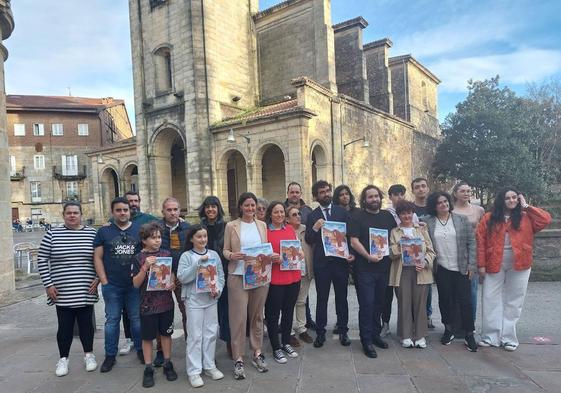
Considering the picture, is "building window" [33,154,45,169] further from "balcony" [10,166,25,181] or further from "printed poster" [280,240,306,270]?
"printed poster" [280,240,306,270]

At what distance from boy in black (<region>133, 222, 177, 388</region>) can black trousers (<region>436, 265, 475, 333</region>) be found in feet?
10.5

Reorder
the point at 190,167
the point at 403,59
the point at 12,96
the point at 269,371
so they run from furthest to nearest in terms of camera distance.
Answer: the point at 12,96 < the point at 403,59 < the point at 190,167 < the point at 269,371

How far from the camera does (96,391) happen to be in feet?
11.9

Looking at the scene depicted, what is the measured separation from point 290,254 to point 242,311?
78cm

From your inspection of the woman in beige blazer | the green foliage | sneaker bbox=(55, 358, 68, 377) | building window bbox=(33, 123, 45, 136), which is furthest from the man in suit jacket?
building window bbox=(33, 123, 45, 136)

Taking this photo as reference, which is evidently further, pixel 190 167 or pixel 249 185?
pixel 190 167

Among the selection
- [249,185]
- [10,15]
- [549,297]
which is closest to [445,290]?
[549,297]

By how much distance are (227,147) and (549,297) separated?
15.2 m

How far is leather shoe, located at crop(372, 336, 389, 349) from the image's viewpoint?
445cm

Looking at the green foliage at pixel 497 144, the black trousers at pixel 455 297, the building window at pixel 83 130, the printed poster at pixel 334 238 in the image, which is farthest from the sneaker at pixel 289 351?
the building window at pixel 83 130

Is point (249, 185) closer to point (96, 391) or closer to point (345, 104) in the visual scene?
point (345, 104)

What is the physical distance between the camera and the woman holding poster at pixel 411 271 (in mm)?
4383

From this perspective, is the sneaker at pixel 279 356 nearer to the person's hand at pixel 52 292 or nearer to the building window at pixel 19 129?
the person's hand at pixel 52 292

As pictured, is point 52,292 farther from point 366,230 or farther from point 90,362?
point 366,230
